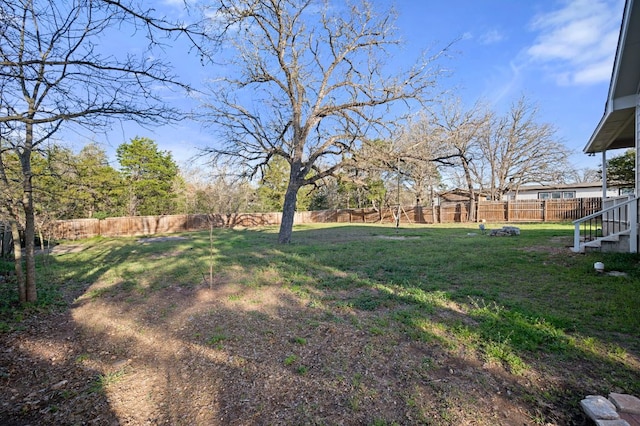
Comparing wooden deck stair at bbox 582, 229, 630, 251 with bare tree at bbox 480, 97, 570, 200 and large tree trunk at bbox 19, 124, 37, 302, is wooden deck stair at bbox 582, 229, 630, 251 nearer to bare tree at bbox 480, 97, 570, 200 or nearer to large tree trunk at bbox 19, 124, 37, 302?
large tree trunk at bbox 19, 124, 37, 302

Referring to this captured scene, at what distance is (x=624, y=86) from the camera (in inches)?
224

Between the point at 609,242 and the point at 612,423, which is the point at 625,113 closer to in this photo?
the point at 609,242

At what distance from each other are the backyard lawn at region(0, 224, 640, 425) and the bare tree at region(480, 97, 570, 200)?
68.3 feet

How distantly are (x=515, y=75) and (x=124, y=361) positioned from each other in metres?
15.6

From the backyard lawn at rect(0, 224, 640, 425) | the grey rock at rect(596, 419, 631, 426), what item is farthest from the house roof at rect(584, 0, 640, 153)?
the grey rock at rect(596, 419, 631, 426)

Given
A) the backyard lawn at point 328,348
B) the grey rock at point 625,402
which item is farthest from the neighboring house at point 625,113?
the grey rock at point 625,402

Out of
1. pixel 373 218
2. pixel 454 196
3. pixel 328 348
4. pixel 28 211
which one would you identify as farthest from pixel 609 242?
pixel 454 196

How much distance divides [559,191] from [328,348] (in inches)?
1192

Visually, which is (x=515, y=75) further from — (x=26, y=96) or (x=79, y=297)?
(x=79, y=297)

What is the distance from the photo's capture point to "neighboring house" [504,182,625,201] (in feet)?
76.6

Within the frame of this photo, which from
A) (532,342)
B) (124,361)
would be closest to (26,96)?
(124,361)

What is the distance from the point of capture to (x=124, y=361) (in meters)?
2.85

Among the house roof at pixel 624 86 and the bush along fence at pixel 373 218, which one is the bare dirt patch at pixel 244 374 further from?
the bush along fence at pixel 373 218

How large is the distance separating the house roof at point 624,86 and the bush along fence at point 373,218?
1058 cm
